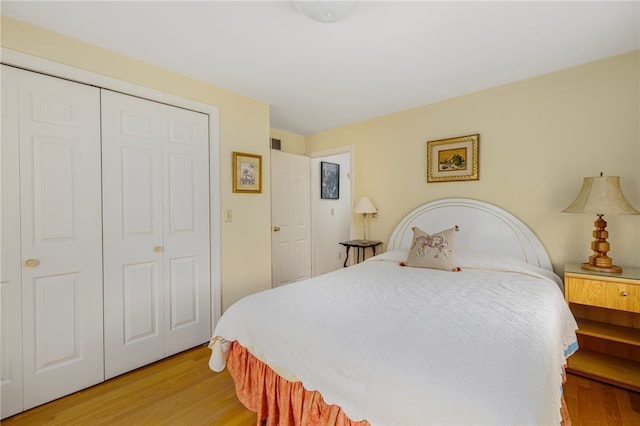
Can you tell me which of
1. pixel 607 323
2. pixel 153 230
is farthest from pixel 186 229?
pixel 607 323

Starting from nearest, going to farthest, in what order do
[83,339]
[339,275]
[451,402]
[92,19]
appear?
[451,402] → [92,19] → [83,339] → [339,275]

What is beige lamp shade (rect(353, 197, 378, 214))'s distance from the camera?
352 centimetres

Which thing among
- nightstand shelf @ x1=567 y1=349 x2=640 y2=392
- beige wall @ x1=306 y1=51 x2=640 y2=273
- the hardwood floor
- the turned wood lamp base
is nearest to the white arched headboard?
beige wall @ x1=306 y1=51 x2=640 y2=273

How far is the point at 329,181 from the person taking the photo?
4676 mm

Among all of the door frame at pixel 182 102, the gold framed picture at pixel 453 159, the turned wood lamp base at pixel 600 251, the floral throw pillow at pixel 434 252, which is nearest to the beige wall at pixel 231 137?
the door frame at pixel 182 102

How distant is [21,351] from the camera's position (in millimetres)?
1773

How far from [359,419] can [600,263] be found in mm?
2120

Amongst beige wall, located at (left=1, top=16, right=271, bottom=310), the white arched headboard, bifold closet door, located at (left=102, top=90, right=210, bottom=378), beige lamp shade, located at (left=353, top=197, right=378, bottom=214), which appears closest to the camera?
beige wall, located at (left=1, top=16, right=271, bottom=310)

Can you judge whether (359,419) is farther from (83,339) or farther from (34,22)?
(34,22)

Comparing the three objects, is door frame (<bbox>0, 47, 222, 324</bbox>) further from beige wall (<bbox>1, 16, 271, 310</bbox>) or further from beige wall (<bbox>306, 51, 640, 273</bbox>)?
beige wall (<bbox>306, 51, 640, 273</bbox>)

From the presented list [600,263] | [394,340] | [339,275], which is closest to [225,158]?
[339,275]

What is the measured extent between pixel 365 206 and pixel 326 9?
228cm

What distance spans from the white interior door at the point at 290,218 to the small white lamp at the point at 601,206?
2.89 metres

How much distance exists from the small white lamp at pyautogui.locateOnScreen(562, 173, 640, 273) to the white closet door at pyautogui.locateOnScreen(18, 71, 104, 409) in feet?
11.2
